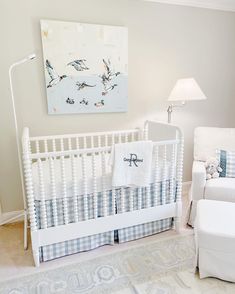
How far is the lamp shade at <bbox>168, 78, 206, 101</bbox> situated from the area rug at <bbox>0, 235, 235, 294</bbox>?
145 centimetres

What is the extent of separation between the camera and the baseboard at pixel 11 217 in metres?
2.49

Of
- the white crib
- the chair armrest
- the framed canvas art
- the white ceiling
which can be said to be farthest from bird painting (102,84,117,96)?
the chair armrest

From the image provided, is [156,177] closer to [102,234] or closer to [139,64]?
[102,234]

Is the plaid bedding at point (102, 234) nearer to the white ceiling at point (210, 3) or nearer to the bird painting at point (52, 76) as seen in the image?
the bird painting at point (52, 76)

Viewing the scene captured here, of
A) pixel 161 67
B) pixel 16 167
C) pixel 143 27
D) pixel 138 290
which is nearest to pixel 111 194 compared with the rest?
pixel 138 290

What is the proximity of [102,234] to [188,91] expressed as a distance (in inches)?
64.1

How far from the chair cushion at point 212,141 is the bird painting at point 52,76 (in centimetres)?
→ 167

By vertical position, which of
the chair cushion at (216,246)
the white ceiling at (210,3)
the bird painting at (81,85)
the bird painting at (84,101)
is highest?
the white ceiling at (210,3)

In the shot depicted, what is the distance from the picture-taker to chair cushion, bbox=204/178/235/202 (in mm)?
2156

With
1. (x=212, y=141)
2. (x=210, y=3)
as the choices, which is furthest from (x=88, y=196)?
(x=210, y=3)

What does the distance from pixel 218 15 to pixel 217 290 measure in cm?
304

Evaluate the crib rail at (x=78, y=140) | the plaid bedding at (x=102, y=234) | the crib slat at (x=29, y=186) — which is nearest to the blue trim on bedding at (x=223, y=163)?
the plaid bedding at (x=102, y=234)

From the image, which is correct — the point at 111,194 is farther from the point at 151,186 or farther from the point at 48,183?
the point at 48,183

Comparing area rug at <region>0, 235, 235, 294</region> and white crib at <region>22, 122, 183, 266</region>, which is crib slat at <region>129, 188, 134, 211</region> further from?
area rug at <region>0, 235, 235, 294</region>
